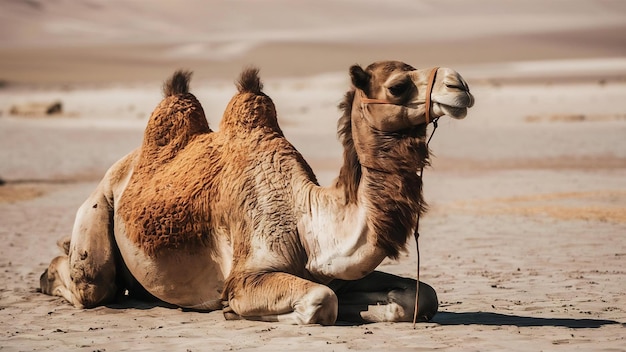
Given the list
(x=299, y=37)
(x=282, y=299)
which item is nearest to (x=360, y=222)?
(x=282, y=299)

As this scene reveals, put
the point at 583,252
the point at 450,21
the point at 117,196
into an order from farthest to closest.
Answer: the point at 450,21 → the point at 583,252 → the point at 117,196

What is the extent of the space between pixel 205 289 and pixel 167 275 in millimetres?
266

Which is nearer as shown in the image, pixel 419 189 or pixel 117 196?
pixel 419 189

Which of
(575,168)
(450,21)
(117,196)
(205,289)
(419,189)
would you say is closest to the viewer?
(419,189)

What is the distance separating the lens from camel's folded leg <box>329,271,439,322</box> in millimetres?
6941

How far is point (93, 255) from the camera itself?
26.2ft

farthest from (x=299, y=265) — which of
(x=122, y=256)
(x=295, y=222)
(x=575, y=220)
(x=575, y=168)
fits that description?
(x=575, y=168)

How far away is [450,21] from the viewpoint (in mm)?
129250

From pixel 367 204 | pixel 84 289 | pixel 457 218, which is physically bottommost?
pixel 84 289

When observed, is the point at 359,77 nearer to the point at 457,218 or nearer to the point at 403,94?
the point at 403,94

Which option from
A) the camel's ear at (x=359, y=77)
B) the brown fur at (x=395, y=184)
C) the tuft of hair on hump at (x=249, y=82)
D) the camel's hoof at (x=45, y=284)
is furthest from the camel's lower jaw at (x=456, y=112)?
the camel's hoof at (x=45, y=284)

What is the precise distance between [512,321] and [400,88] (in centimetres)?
175

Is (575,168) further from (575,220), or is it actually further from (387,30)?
(387,30)

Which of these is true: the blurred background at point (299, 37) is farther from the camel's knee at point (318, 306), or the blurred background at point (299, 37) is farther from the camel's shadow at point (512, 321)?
the camel's knee at point (318, 306)
